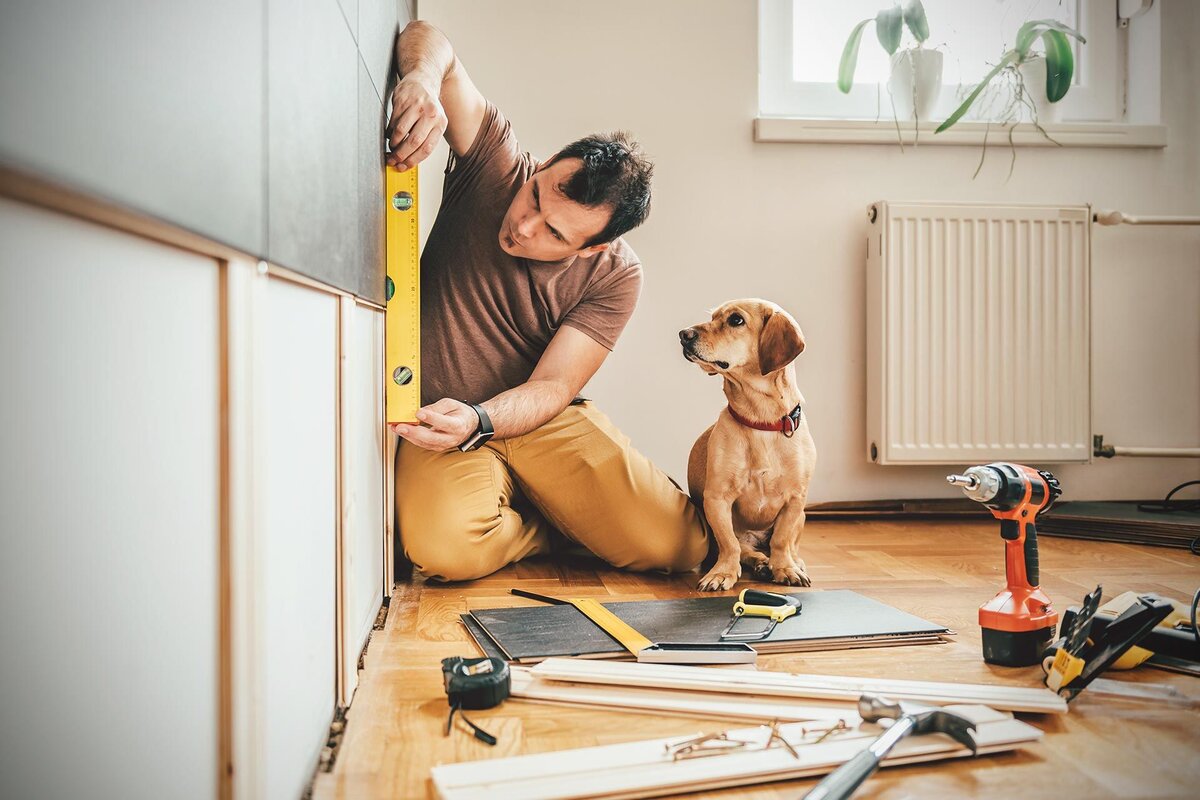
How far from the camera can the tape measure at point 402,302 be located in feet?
5.26

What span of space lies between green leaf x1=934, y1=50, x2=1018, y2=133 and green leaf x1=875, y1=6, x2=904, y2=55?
0.87 feet

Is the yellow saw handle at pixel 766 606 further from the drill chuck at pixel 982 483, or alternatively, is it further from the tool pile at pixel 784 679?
the drill chuck at pixel 982 483

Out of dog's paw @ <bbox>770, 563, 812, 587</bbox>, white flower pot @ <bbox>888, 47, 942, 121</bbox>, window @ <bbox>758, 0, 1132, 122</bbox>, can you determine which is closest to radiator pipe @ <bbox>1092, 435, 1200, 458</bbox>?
window @ <bbox>758, 0, 1132, 122</bbox>

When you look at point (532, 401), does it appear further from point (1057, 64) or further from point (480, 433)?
point (1057, 64)

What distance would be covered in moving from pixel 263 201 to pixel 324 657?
1.81 ft

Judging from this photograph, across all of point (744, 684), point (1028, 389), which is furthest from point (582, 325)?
point (1028, 389)

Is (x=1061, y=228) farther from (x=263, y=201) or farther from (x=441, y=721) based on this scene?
(x=263, y=201)

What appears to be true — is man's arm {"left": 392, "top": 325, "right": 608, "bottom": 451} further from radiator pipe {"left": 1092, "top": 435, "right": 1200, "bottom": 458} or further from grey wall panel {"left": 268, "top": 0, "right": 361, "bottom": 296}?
radiator pipe {"left": 1092, "top": 435, "right": 1200, "bottom": 458}

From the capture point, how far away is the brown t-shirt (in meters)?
1.96

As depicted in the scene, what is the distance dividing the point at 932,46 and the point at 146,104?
2.83 m

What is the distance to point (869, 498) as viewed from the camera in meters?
2.82

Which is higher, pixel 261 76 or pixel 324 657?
pixel 261 76

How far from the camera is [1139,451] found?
2777 mm

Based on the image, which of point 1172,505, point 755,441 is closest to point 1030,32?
point 1172,505
